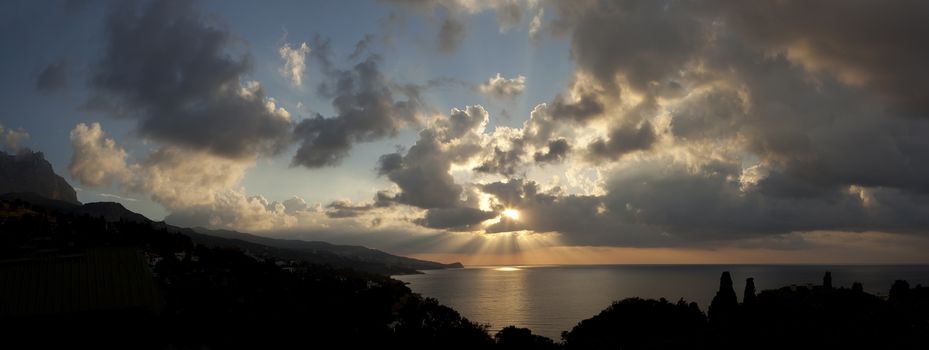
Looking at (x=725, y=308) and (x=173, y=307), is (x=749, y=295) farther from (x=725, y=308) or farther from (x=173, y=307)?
(x=173, y=307)

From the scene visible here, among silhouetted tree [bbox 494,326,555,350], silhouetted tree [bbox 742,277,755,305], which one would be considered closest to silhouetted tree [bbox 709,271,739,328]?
silhouetted tree [bbox 742,277,755,305]

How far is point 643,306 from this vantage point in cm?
8775

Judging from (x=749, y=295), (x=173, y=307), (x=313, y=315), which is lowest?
(x=313, y=315)

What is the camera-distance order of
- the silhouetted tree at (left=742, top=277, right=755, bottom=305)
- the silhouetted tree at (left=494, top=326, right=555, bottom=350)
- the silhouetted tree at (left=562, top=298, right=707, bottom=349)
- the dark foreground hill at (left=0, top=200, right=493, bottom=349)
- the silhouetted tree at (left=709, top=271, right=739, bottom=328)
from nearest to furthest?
the dark foreground hill at (left=0, top=200, right=493, bottom=349) < the silhouetted tree at (left=494, top=326, right=555, bottom=350) < the silhouetted tree at (left=562, top=298, right=707, bottom=349) < the silhouetted tree at (left=709, top=271, right=739, bottom=328) < the silhouetted tree at (left=742, top=277, right=755, bottom=305)

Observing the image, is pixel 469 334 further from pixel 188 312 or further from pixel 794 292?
pixel 794 292

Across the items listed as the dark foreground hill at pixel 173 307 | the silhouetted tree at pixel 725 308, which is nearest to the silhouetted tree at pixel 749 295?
the silhouetted tree at pixel 725 308

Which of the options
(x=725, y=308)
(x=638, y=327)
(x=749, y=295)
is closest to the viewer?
(x=638, y=327)

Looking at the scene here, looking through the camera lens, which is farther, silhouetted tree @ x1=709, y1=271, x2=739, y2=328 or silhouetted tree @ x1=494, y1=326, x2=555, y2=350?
silhouetted tree @ x1=709, y1=271, x2=739, y2=328

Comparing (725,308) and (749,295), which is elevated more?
(749,295)

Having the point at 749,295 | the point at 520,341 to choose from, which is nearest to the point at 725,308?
the point at 749,295

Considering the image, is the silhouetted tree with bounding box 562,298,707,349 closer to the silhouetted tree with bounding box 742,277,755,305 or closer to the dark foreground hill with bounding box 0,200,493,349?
the silhouetted tree with bounding box 742,277,755,305

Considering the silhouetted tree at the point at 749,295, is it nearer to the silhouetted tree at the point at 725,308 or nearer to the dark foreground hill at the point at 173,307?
the silhouetted tree at the point at 725,308

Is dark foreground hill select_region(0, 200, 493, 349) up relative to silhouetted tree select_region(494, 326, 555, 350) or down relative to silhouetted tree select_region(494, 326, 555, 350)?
up

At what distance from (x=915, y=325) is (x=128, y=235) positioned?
156 m
